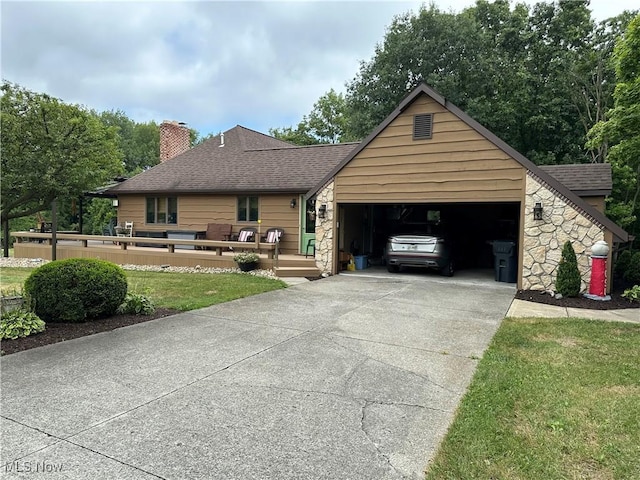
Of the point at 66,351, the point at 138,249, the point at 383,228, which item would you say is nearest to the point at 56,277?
the point at 66,351

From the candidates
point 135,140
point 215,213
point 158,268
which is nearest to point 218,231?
point 215,213

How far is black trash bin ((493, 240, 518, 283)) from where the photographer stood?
1014 centimetres

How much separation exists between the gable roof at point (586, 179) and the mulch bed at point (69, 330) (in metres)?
9.67

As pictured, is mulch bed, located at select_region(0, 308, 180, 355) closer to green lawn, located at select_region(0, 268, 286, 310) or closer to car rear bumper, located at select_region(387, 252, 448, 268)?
green lawn, located at select_region(0, 268, 286, 310)

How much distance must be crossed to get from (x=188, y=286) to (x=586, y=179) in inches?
396

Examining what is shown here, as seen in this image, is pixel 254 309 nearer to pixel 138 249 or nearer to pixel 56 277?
pixel 56 277

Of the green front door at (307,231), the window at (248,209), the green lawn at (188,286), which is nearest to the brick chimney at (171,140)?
the window at (248,209)

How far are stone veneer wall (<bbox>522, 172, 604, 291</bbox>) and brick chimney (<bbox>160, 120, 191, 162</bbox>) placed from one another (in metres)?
17.0

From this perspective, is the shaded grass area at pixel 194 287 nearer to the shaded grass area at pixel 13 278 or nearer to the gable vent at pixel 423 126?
the shaded grass area at pixel 13 278

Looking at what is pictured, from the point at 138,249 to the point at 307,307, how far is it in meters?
8.61

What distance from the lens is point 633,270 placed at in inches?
383

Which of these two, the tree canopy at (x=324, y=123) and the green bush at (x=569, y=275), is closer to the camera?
the green bush at (x=569, y=275)

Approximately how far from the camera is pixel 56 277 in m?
5.62

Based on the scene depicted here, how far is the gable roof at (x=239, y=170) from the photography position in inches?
557
